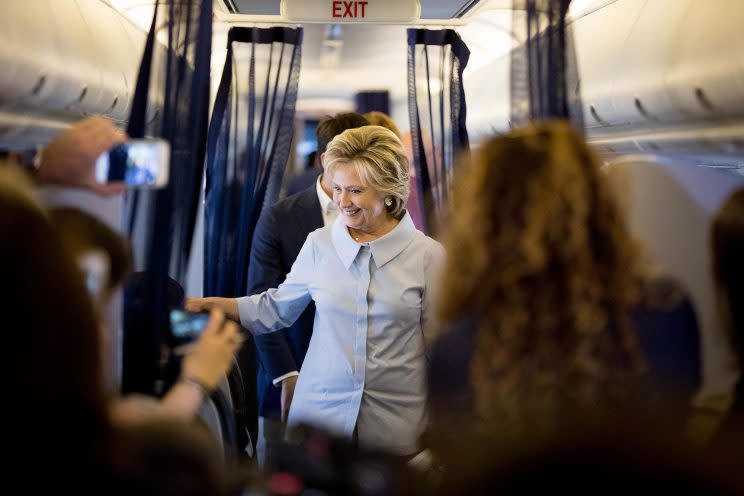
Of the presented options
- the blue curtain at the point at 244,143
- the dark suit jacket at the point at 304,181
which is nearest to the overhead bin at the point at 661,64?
the blue curtain at the point at 244,143

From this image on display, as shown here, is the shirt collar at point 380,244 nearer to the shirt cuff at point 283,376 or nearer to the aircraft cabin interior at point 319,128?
the aircraft cabin interior at point 319,128

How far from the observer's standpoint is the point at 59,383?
4.12 ft

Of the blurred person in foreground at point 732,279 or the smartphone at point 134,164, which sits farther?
the smartphone at point 134,164

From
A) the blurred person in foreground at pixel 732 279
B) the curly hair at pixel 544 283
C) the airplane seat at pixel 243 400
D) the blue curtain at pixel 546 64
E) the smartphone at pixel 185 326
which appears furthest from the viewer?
the airplane seat at pixel 243 400

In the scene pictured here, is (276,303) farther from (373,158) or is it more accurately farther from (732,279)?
(732,279)

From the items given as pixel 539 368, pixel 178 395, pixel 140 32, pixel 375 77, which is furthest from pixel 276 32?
pixel 375 77

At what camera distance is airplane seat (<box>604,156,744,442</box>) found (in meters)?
1.77

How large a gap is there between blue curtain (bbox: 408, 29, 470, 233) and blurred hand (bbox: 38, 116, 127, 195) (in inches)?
96.2

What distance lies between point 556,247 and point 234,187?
2.90 metres

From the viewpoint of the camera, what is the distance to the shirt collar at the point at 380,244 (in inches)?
111

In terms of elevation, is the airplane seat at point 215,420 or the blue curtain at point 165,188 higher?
the blue curtain at point 165,188

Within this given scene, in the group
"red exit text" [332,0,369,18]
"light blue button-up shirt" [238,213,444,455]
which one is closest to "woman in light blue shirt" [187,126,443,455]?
"light blue button-up shirt" [238,213,444,455]

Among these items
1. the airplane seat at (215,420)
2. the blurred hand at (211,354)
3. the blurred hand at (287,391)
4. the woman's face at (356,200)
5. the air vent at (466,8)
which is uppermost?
the air vent at (466,8)

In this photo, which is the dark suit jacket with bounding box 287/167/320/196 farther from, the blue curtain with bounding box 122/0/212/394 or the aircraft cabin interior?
the blue curtain with bounding box 122/0/212/394
